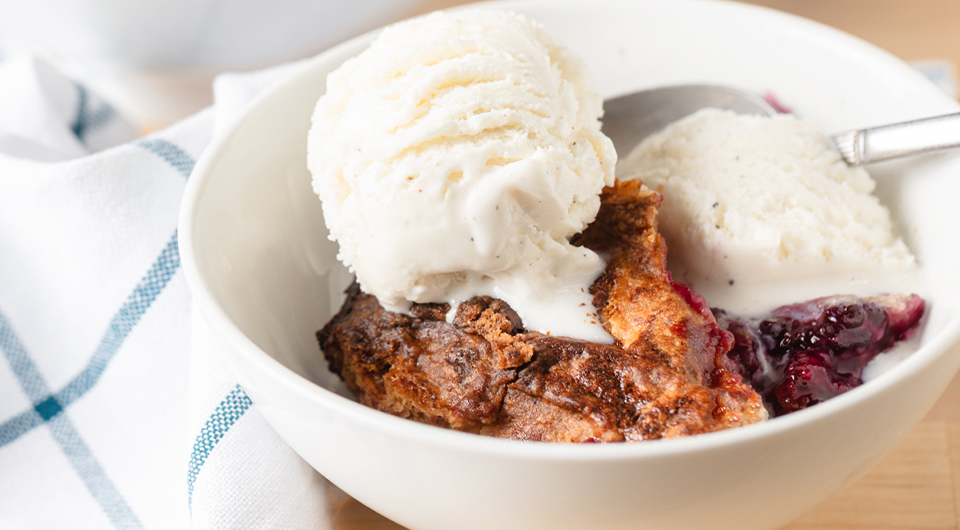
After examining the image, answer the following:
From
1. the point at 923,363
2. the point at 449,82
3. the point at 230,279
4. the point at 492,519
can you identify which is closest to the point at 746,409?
the point at 923,363

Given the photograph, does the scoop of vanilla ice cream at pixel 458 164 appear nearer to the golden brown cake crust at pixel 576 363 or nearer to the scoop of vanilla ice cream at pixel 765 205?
the golden brown cake crust at pixel 576 363

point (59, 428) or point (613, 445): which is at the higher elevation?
point (613, 445)

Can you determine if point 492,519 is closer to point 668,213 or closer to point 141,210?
point 668,213

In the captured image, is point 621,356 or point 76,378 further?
point 76,378

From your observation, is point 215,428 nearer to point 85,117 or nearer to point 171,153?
point 171,153

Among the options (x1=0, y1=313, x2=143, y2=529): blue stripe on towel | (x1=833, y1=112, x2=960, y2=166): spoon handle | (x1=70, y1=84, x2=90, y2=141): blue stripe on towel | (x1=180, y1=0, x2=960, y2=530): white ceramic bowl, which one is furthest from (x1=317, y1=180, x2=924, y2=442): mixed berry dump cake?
(x1=70, y1=84, x2=90, y2=141): blue stripe on towel

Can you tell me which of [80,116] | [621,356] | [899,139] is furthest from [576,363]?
[80,116]
